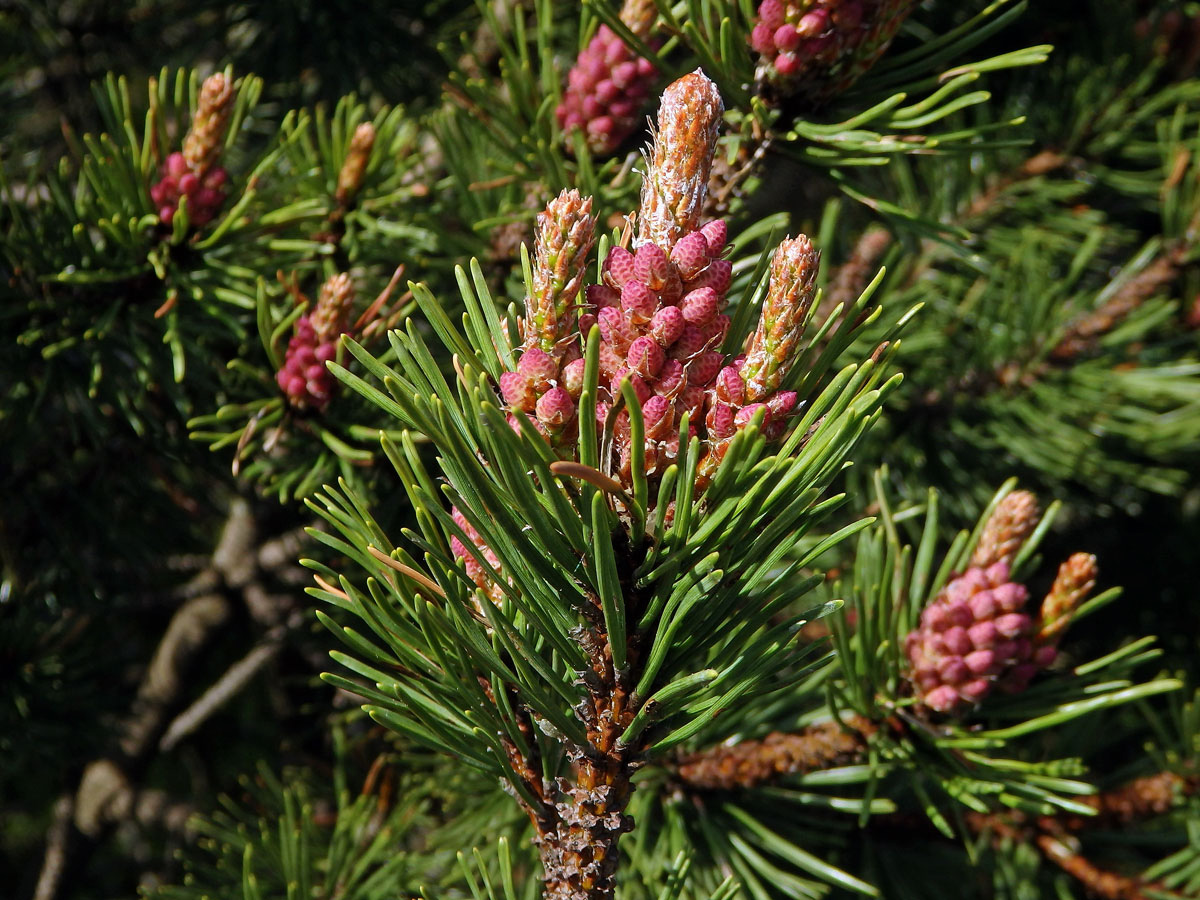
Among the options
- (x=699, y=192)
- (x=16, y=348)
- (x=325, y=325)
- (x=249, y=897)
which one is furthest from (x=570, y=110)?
(x=249, y=897)

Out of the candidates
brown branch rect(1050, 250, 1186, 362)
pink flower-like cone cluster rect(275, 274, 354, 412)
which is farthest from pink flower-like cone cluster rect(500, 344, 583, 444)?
brown branch rect(1050, 250, 1186, 362)

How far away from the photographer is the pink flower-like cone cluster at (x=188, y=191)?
30.3 inches

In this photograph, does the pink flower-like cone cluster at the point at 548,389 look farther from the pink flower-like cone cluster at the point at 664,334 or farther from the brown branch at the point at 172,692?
the brown branch at the point at 172,692

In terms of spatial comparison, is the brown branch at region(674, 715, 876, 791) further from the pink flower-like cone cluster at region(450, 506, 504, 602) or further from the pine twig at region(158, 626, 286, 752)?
the pine twig at region(158, 626, 286, 752)

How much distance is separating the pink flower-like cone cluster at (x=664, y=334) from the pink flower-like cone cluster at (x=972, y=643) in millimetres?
316

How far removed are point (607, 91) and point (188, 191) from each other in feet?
1.13

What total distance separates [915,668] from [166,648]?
975 mm

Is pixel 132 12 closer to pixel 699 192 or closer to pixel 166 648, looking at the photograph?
pixel 166 648

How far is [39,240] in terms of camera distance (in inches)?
31.0

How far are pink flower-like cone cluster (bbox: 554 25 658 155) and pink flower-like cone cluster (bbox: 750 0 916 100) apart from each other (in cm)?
13

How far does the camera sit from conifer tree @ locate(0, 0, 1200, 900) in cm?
45

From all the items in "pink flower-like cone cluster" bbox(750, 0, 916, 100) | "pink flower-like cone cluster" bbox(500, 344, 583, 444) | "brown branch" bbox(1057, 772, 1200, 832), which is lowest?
"brown branch" bbox(1057, 772, 1200, 832)

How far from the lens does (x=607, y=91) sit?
773 millimetres

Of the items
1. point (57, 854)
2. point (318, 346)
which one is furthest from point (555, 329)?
point (57, 854)
